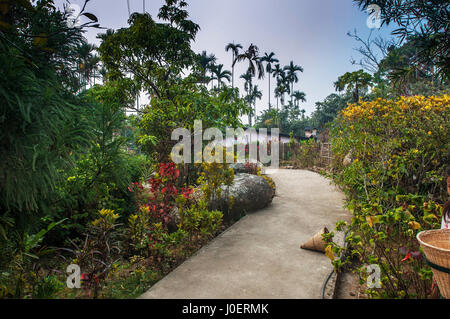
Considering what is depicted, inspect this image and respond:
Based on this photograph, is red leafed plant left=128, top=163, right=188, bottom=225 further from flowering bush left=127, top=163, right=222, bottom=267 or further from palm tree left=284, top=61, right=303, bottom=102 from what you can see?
palm tree left=284, top=61, right=303, bottom=102

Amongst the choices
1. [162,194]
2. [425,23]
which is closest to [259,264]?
[162,194]

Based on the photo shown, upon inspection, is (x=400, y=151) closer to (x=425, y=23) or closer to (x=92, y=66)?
(x=425, y=23)

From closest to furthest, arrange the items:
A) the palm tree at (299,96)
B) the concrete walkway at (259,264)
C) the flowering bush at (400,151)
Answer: the concrete walkway at (259,264)
the flowering bush at (400,151)
the palm tree at (299,96)

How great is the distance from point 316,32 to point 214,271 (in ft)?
20.4

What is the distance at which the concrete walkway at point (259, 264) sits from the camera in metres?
2.56

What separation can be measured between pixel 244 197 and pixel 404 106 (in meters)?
3.38

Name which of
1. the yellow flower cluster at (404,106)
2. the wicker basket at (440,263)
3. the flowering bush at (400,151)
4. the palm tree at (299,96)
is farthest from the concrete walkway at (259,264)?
the palm tree at (299,96)

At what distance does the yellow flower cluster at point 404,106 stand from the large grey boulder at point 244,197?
8.21ft

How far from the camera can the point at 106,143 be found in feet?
8.41

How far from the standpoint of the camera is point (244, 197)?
5.38 meters

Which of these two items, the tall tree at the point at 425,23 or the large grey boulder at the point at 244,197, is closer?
the tall tree at the point at 425,23

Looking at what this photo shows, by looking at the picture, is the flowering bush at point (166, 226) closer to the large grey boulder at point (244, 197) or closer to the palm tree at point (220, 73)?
the large grey boulder at point (244, 197)

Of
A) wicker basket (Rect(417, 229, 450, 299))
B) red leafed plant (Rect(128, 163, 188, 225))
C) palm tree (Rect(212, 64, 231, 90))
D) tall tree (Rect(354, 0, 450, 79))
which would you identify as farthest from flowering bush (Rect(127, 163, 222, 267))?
palm tree (Rect(212, 64, 231, 90))

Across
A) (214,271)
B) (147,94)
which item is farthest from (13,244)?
(147,94)
